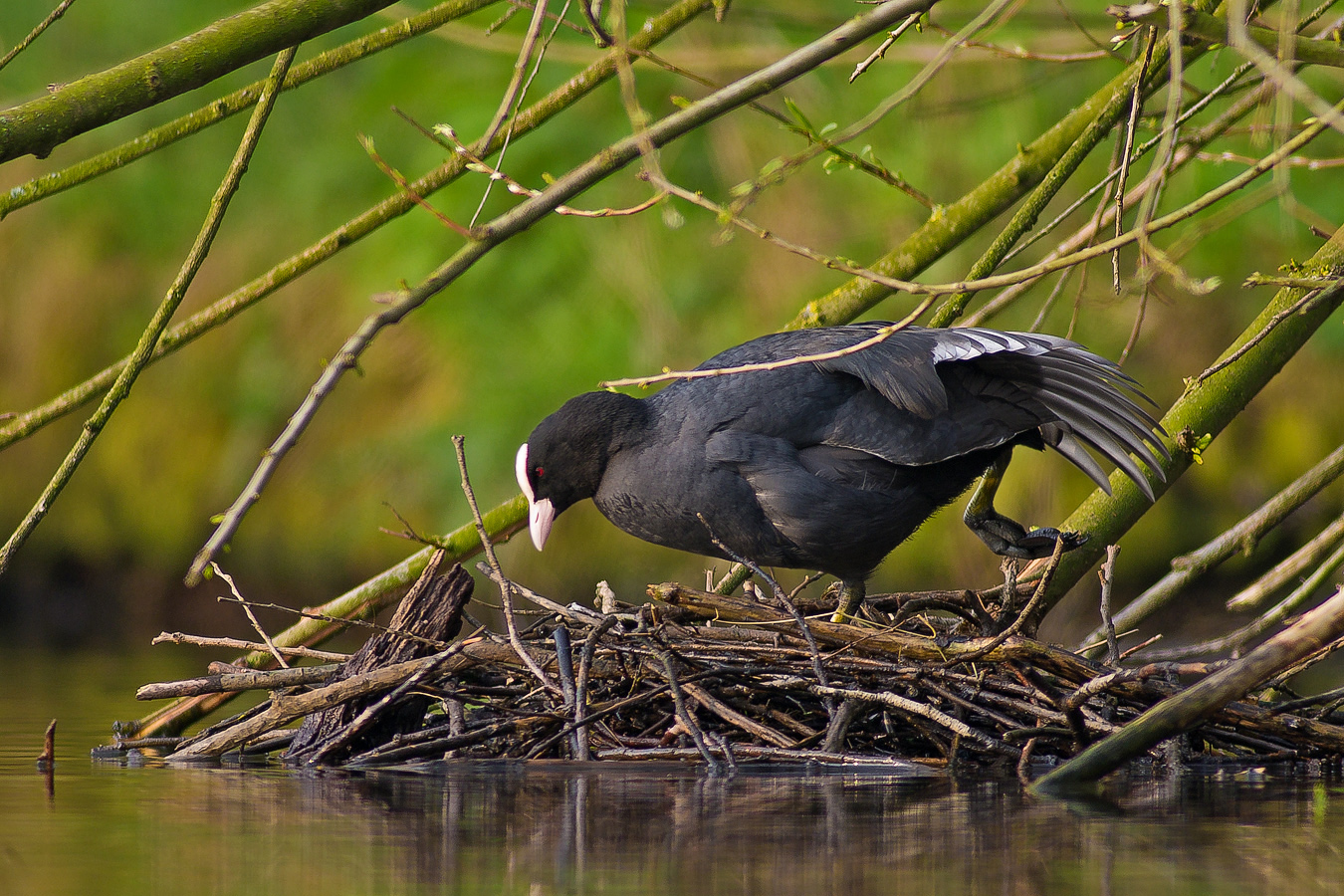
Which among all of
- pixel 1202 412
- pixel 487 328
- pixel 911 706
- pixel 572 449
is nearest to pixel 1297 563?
pixel 1202 412

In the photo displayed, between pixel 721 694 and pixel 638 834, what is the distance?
1165 millimetres

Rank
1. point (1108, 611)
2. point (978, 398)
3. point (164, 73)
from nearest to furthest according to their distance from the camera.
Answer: point (164, 73) → point (1108, 611) → point (978, 398)

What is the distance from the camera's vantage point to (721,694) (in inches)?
175

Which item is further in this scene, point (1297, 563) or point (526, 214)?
point (1297, 563)

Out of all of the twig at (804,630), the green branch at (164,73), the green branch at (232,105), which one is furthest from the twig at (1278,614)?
the green branch at (164,73)

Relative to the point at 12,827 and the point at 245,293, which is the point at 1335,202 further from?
the point at 12,827

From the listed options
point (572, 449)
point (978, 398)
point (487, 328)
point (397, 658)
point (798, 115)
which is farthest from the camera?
point (487, 328)

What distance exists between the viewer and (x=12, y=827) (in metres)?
3.45

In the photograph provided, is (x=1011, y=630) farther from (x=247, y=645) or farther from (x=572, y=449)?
(x=247, y=645)

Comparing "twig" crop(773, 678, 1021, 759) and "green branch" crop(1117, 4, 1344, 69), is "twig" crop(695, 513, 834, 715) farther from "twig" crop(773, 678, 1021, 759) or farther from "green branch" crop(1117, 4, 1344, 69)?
"green branch" crop(1117, 4, 1344, 69)

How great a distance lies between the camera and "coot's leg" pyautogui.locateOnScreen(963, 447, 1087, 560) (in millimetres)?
4961

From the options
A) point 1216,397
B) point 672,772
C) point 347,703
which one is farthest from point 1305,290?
point 347,703

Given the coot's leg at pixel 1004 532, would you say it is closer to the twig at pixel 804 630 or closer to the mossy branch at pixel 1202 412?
the mossy branch at pixel 1202 412

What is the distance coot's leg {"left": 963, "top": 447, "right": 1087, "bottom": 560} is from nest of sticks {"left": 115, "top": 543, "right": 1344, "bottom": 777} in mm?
340
